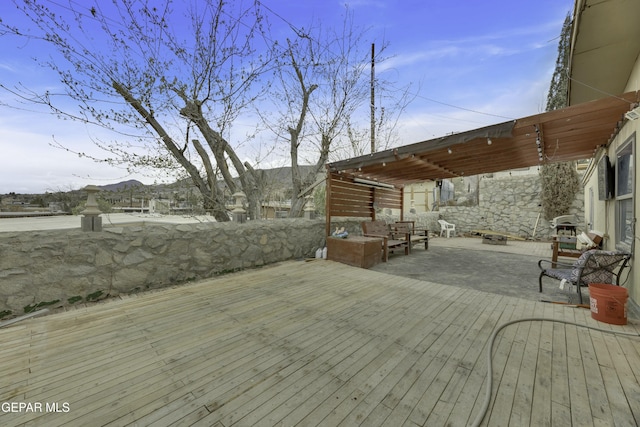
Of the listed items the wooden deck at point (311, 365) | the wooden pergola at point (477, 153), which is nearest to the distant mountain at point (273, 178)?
the wooden pergola at point (477, 153)

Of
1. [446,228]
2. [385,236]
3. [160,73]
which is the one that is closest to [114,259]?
[160,73]

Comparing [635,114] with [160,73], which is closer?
[635,114]

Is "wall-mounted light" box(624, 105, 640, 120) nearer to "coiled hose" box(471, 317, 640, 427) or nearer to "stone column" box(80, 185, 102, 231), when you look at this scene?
"coiled hose" box(471, 317, 640, 427)

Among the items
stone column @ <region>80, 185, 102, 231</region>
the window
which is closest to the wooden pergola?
the window

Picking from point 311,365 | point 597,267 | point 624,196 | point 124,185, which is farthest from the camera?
point 124,185

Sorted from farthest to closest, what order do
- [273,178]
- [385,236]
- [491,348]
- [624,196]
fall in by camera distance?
[273,178] → [385,236] → [624,196] → [491,348]

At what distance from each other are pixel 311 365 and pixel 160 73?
5.67 m

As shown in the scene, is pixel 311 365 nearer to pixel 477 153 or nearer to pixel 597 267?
pixel 597 267

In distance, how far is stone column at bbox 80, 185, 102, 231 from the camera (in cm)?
311

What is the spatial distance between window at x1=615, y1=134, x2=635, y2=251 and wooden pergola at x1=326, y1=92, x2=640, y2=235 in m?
0.44

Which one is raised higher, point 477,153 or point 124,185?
point 477,153

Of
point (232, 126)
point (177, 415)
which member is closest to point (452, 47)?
point (232, 126)

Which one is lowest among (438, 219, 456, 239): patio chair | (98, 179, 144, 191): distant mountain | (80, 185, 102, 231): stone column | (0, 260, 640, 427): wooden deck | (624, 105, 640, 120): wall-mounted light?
(0, 260, 640, 427): wooden deck

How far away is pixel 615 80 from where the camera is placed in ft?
11.8
